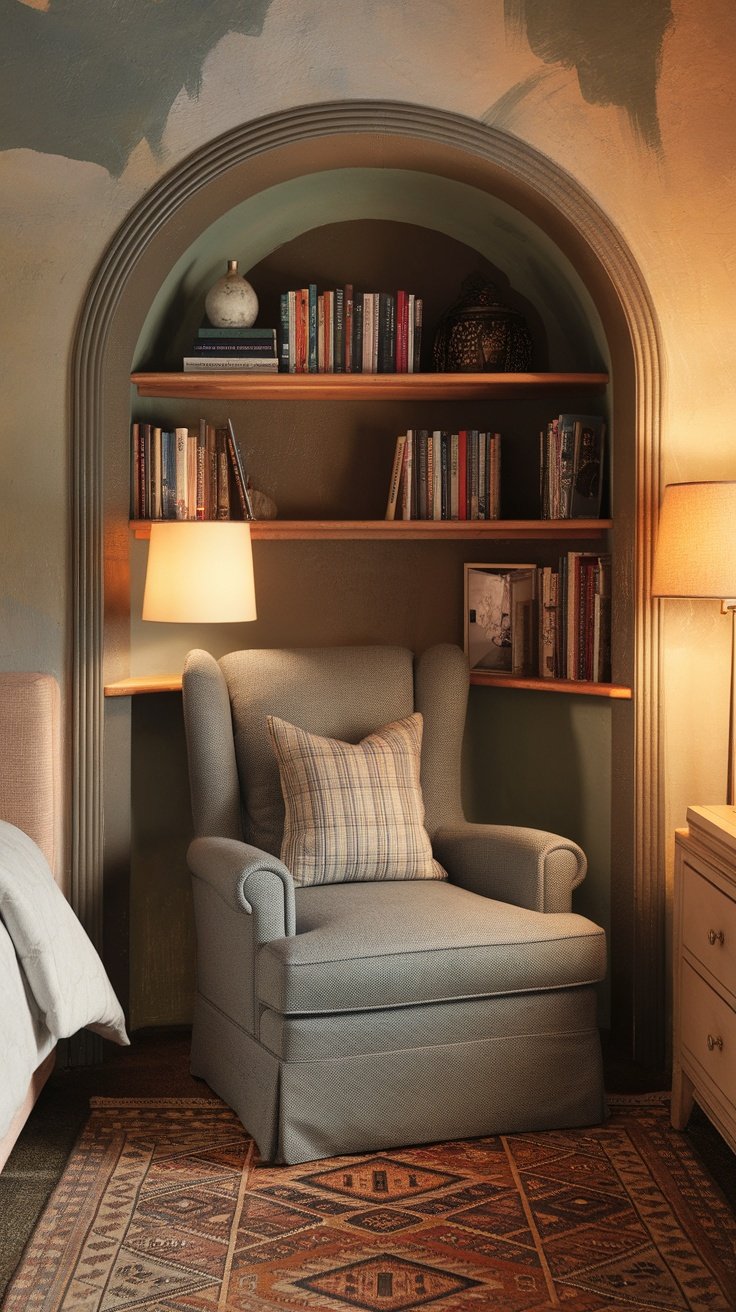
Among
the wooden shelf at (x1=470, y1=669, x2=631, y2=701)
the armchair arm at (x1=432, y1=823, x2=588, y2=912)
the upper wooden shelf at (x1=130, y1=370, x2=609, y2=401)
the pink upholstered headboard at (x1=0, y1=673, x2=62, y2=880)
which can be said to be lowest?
the armchair arm at (x1=432, y1=823, x2=588, y2=912)

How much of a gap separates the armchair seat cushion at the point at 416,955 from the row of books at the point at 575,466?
1209mm

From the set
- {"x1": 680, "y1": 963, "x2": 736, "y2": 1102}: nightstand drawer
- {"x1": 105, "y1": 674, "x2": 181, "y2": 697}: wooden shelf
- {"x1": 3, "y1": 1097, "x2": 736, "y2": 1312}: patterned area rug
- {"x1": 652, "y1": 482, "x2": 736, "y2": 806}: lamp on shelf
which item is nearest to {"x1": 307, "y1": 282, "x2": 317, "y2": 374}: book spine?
{"x1": 105, "y1": 674, "x2": 181, "y2": 697}: wooden shelf

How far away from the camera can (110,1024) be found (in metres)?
2.73

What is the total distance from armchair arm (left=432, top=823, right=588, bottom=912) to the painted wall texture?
1.04 metres

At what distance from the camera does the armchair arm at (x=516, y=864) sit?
2.96 meters

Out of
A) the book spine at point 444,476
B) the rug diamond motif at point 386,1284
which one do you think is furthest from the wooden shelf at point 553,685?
the rug diamond motif at point 386,1284

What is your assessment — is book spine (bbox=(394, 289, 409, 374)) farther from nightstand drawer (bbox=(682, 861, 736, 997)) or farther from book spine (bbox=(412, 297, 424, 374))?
nightstand drawer (bbox=(682, 861, 736, 997))

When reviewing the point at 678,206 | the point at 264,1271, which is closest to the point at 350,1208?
the point at 264,1271

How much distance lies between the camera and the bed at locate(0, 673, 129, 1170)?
2258mm

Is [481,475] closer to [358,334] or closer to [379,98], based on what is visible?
[358,334]

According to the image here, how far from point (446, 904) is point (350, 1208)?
71cm

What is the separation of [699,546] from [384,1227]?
5.28ft

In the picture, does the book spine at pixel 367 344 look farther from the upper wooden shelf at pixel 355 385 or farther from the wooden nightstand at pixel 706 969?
the wooden nightstand at pixel 706 969

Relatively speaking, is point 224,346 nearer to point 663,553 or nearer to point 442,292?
point 442,292
